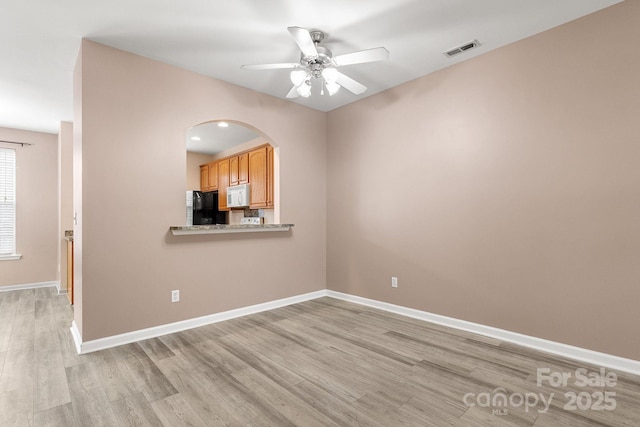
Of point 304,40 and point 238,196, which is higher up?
point 304,40

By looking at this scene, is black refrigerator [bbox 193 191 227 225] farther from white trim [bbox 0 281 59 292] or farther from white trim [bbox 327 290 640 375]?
white trim [bbox 327 290 640 375]

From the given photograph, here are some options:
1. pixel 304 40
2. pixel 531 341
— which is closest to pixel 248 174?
pixel 304 40

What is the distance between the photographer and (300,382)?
84.0 inches

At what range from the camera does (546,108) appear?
2613 mm

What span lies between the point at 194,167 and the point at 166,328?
4.88 meters

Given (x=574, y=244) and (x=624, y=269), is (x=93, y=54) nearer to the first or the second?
(x=574, y=244)

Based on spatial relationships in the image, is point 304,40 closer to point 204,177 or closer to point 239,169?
point 239,169

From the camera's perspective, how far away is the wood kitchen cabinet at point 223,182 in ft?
20.4

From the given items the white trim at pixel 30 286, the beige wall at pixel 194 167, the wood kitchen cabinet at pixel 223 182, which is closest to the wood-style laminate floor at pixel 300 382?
the white trim at pixel 30 286

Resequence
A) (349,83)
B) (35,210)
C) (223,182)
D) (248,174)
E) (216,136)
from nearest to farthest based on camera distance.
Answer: (349,83)
(35,210)
(248,174)
(216,136)
(223,182)

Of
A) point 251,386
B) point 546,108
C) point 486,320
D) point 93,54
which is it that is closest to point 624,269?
point 486,320

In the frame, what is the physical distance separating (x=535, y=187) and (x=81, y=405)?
3631 millimetres

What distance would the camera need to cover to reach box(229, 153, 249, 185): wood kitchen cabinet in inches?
218

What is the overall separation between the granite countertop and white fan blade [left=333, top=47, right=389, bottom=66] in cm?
199
